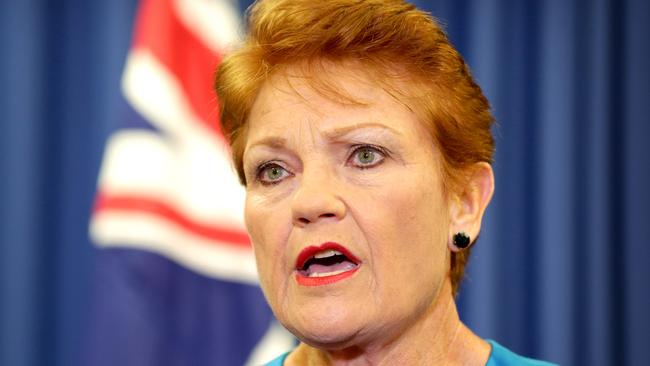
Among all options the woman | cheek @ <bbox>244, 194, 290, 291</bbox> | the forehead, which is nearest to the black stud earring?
the woman

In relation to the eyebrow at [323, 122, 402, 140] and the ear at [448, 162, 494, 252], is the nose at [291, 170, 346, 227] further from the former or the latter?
the ear at [448, 162, 494, 252]

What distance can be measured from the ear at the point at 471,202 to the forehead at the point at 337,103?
0.47ft

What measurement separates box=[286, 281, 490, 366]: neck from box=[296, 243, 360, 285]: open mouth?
0.14 meters

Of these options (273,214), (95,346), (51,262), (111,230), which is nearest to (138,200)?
(111,230)

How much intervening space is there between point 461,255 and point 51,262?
5.10 ft

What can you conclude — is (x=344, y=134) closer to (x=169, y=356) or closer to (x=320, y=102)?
(x=320, y=102)

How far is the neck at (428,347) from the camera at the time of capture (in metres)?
1.36

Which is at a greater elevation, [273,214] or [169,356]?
[273,214]

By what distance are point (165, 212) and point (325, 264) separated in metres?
1.04

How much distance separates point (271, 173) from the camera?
136 cm

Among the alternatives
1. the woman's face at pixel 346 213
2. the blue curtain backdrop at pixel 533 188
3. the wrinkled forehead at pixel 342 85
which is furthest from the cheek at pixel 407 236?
the blue curtain backdrop at pixel 533 188

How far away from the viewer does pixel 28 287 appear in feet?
8.56

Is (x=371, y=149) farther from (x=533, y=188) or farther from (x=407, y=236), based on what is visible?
(x=533, y=188)

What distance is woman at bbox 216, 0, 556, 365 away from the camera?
4.12ft
